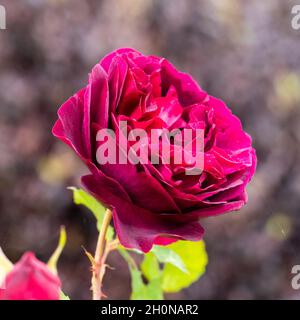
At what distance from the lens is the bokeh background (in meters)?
1.18

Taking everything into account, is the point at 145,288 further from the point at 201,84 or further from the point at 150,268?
the point at 201,84

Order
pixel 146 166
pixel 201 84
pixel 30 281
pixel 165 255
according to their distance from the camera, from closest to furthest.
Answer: pixel 30 281 < pixel 146 166 < pixel 165 255 < pixel 201 84

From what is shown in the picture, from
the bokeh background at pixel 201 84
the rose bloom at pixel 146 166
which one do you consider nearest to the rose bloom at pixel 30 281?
the rose bloom at pixel 146 166

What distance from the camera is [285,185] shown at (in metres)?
1.37

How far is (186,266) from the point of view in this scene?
0.53 meters

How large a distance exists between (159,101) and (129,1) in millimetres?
894

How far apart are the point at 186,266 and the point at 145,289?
56 millimetres

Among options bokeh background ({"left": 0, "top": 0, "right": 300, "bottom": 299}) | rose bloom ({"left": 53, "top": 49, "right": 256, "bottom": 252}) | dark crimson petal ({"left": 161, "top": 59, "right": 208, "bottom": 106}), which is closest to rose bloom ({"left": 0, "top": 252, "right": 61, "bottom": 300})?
rose bloom ({"left": 53, "top": 49, "right": 256, "bottom": 252})

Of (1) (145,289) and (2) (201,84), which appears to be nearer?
(1) (145,289)

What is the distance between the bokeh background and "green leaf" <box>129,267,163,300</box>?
25.7 inches

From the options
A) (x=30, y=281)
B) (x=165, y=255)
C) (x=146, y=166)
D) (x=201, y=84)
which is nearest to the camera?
(x=30, y=281)

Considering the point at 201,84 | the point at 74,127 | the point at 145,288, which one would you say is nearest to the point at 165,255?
the point at 145,288

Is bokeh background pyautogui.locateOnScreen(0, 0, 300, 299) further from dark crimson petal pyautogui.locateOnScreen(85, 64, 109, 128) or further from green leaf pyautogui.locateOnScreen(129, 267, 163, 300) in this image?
dark crimson petal pyautogui.locateOnScreen(85, 64, 109, 128)
